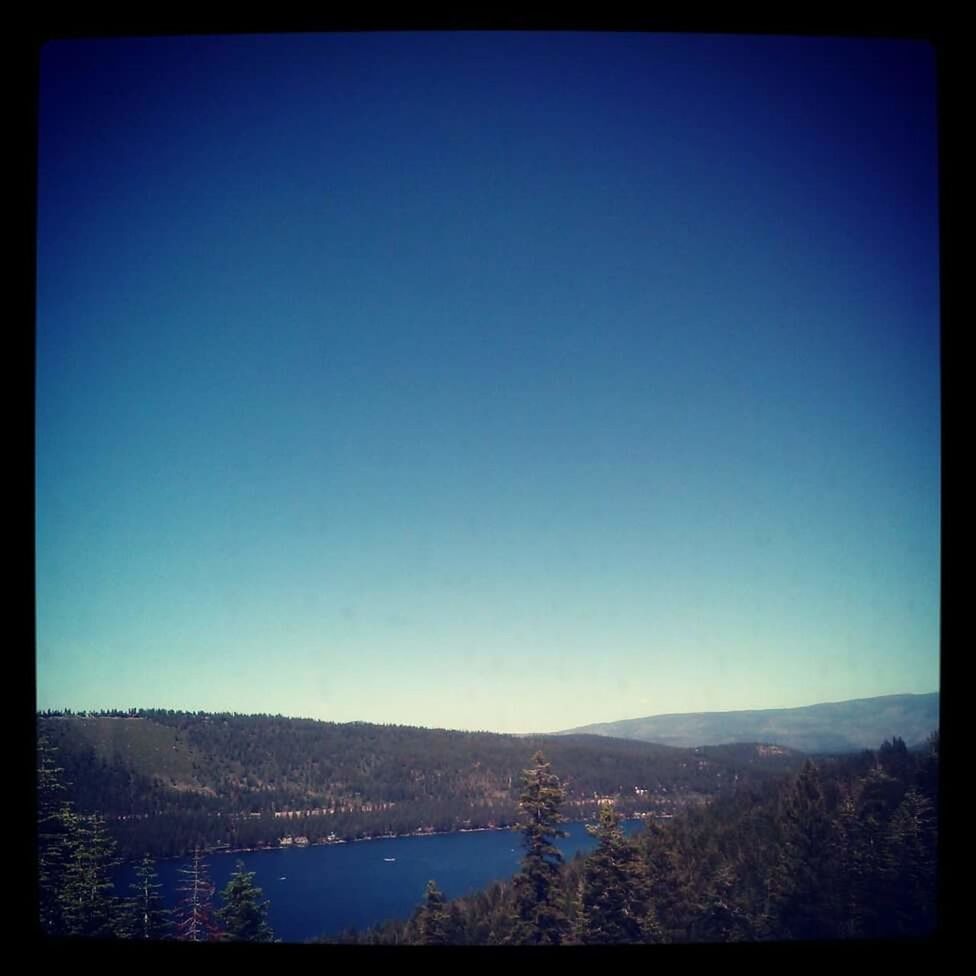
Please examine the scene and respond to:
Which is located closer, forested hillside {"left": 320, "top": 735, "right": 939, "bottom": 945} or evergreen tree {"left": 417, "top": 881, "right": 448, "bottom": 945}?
forested hillside {"left": 320, "top": 735, "right": 939, "bottom": 945}

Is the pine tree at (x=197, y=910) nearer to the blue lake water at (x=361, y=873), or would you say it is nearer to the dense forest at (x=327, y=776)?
the blue lake water at (x=361, y=873)

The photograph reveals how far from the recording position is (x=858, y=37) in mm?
3111

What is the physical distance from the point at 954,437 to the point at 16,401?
13.8 ft

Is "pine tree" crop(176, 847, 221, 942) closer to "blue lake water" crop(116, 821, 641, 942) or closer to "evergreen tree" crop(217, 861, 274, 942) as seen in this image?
"evergreen tree" crop(217, 861, 274, 942)

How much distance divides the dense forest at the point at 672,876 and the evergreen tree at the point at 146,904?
0.05 m

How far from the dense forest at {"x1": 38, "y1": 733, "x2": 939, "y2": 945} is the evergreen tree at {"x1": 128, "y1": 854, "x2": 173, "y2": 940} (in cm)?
5

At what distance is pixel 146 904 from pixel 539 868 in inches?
306

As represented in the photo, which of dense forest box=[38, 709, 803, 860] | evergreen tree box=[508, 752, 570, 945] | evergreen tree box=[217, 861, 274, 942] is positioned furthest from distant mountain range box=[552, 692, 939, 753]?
evergreen tree box=[217, 861, 274, 942]

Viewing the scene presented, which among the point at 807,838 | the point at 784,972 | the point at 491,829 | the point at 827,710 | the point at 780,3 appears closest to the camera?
the point at 784,972

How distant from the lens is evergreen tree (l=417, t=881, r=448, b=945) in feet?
43.7

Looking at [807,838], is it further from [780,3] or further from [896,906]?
[780,3]

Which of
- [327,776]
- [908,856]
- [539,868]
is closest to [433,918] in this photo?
[539,868]

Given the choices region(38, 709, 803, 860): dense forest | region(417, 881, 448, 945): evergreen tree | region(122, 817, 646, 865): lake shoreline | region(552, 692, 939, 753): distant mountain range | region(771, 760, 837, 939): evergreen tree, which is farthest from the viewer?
region(122, 817, 646, 865): lake shoreline

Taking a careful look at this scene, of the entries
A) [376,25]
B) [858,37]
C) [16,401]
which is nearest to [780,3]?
[858,37]
